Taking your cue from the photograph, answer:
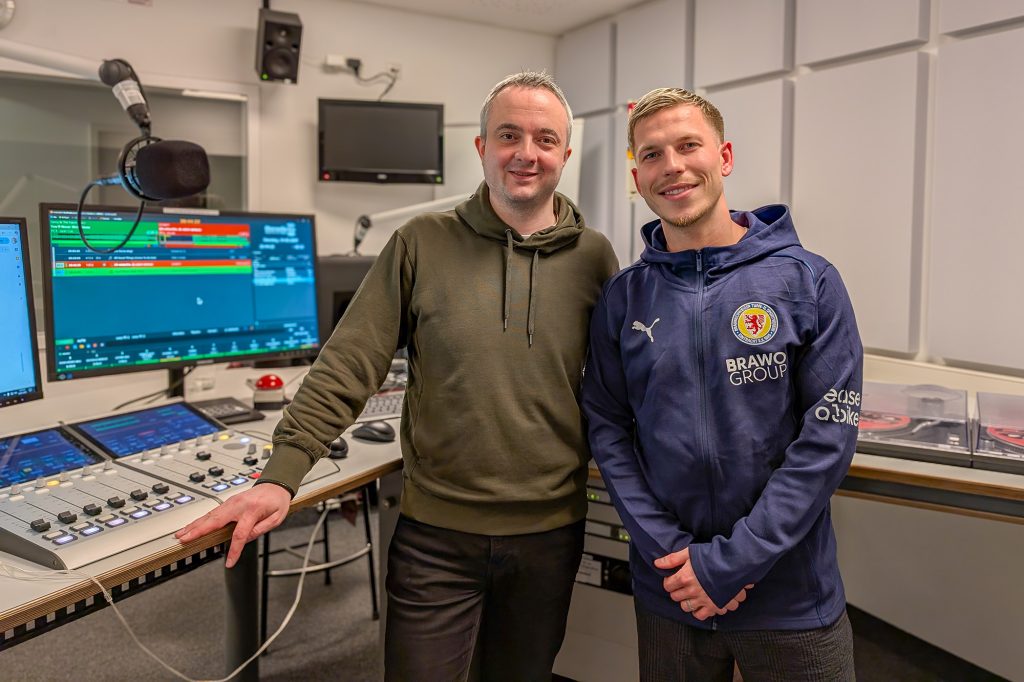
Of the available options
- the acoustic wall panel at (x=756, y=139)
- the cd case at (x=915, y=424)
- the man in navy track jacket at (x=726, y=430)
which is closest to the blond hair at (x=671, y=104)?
the man in navy track jacket at (x=726, y=430)

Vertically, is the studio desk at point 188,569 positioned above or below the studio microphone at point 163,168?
below

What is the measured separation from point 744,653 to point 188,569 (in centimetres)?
99

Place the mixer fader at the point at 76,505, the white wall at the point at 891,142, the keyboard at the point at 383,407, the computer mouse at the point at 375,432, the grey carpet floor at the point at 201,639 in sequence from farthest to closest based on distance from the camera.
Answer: the white wall at the point at 891,142
the grey carpet floor at the point at 201,639
the keyboard at the point at 383,407
the computer mouse at the point at 375,432
the mixer fader at the point at 76,505

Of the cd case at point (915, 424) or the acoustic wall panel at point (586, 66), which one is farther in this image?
the acoustic wall panel at point (586, 66)

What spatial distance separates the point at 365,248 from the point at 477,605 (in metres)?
3.03

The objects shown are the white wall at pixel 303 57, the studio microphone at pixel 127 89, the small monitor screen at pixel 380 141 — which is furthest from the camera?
the small monitor screen at pixel 380 141

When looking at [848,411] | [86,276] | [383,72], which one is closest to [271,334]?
[86,276]

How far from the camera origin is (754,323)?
122 cm

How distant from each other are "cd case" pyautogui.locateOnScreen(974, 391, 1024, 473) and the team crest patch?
0.60 meters

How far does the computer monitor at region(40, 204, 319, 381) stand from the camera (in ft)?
5.41

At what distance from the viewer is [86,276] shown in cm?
167

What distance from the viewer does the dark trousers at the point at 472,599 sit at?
4.58 feet

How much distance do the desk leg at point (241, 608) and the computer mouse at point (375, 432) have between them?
378 millimetres

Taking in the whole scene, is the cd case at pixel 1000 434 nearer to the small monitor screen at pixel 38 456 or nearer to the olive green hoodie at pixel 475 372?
the olive green hoodie at pixel 475 372
